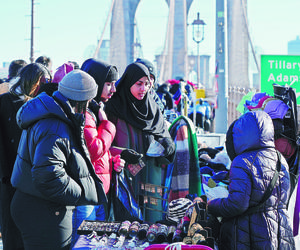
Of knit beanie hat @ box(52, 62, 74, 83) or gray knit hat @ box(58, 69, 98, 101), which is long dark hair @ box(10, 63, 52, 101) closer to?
knit beanie hat @ box(52, 62, 74, 83)

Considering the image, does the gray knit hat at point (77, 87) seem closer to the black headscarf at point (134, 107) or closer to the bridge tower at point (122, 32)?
the black headscarf at point (134, 107)

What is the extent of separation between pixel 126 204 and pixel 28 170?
1.10 m

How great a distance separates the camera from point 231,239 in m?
3.18

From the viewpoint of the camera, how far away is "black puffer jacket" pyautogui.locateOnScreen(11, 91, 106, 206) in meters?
2.74

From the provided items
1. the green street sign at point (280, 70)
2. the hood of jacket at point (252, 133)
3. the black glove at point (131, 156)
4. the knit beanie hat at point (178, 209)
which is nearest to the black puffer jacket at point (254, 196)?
the hood of jacket at point (252, 133)

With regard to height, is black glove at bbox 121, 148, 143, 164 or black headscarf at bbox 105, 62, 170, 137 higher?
black headscarf at bbox 105, 62, 170, 137

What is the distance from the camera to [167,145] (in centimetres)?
408

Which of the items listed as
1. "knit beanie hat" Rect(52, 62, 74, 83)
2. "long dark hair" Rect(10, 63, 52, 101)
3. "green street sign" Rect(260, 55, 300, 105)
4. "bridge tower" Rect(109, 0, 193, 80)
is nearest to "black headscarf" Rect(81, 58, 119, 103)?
"long dark hair" Rect(10, 63, 52, 101)

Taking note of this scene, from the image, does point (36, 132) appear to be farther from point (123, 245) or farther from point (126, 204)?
point (126, 204)

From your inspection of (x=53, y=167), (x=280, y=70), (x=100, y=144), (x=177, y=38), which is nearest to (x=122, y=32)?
(x=177, y=38)

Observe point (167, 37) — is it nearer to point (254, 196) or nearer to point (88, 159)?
point (254, 196)

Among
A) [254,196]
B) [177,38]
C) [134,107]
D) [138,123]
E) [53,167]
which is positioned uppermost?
[177,38]

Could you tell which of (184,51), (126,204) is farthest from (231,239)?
(184,51)

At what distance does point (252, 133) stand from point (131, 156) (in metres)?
0.97
